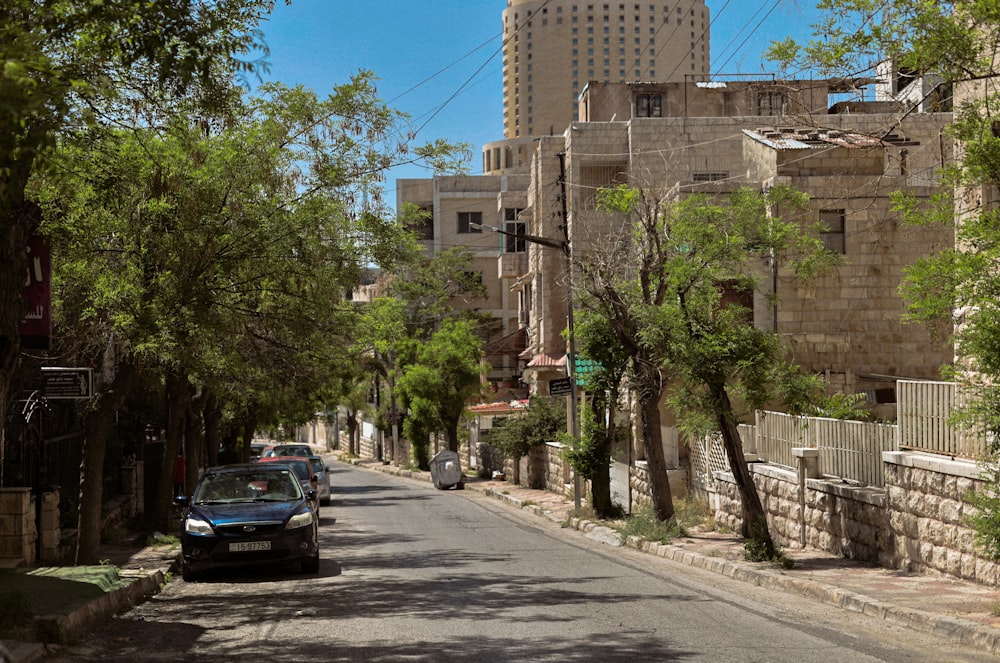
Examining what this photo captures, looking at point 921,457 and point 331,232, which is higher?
point 331,232

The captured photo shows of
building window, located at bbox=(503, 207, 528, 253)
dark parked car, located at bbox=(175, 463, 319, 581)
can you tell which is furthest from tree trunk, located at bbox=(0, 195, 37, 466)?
building window, located at bbox=(503, 207, 528, 253)

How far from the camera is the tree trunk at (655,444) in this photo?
21.1 meters

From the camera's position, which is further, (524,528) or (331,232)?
(524,528)

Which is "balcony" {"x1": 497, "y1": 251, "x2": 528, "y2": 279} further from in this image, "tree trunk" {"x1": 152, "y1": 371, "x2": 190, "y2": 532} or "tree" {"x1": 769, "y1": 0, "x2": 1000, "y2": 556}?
"tree" {"x1": 769, "y1": 0, "x2": 1000, "y2": 556}

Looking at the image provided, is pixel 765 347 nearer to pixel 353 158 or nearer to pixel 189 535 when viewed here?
pixel 353 158

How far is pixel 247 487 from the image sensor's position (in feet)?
55.8

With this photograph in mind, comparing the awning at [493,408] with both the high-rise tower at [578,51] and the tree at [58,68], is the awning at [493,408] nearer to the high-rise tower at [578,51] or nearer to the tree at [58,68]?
the tree at [58,68]

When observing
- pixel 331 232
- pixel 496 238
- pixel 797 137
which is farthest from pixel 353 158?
pixel 496 238

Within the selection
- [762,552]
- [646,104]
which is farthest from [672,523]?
[646,104]

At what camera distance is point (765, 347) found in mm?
16844

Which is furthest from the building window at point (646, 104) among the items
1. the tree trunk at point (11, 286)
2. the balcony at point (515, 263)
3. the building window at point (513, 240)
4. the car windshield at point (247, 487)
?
the tree trunk at point (11, 286)

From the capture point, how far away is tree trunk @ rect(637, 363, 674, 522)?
21062 mm

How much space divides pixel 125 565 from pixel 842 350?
1868 cm

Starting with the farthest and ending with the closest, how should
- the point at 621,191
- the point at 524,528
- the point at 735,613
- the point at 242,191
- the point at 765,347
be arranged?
1. the point at 524,528
2. the point at 621,191
3. the point at 765,347
4. the point at 242,191
5. the point at 735,613
